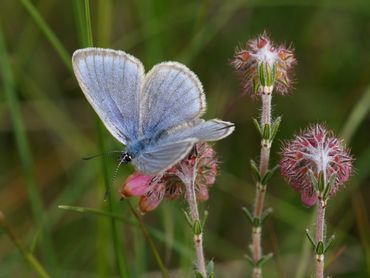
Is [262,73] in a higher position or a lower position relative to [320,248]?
higher

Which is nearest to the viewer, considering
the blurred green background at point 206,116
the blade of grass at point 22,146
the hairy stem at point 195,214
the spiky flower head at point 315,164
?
the spiky flower head at point 315,164

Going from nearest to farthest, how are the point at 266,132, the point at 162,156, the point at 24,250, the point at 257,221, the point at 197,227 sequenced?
the point at 162,156 → the point at 197,227 → the point at 266,132 → the point at 257,221 → the point at 24,250

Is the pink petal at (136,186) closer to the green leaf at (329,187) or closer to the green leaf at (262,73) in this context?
the green leaf at (262,73)

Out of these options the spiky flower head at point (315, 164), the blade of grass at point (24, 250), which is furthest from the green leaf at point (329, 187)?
the blade of grass at point (24, 250)

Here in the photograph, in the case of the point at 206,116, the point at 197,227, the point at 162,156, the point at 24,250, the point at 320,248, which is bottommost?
the point at 24,250

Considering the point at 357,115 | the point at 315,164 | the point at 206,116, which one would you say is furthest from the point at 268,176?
Answer: the point at 206,116

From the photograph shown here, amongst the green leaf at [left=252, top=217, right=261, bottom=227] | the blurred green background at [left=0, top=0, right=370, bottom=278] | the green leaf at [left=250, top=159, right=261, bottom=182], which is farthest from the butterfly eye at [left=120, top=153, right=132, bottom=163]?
the blurred green background at [left=0, top=0, right=370, bottom=278]

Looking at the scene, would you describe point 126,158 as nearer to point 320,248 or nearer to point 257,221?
point 257,221
